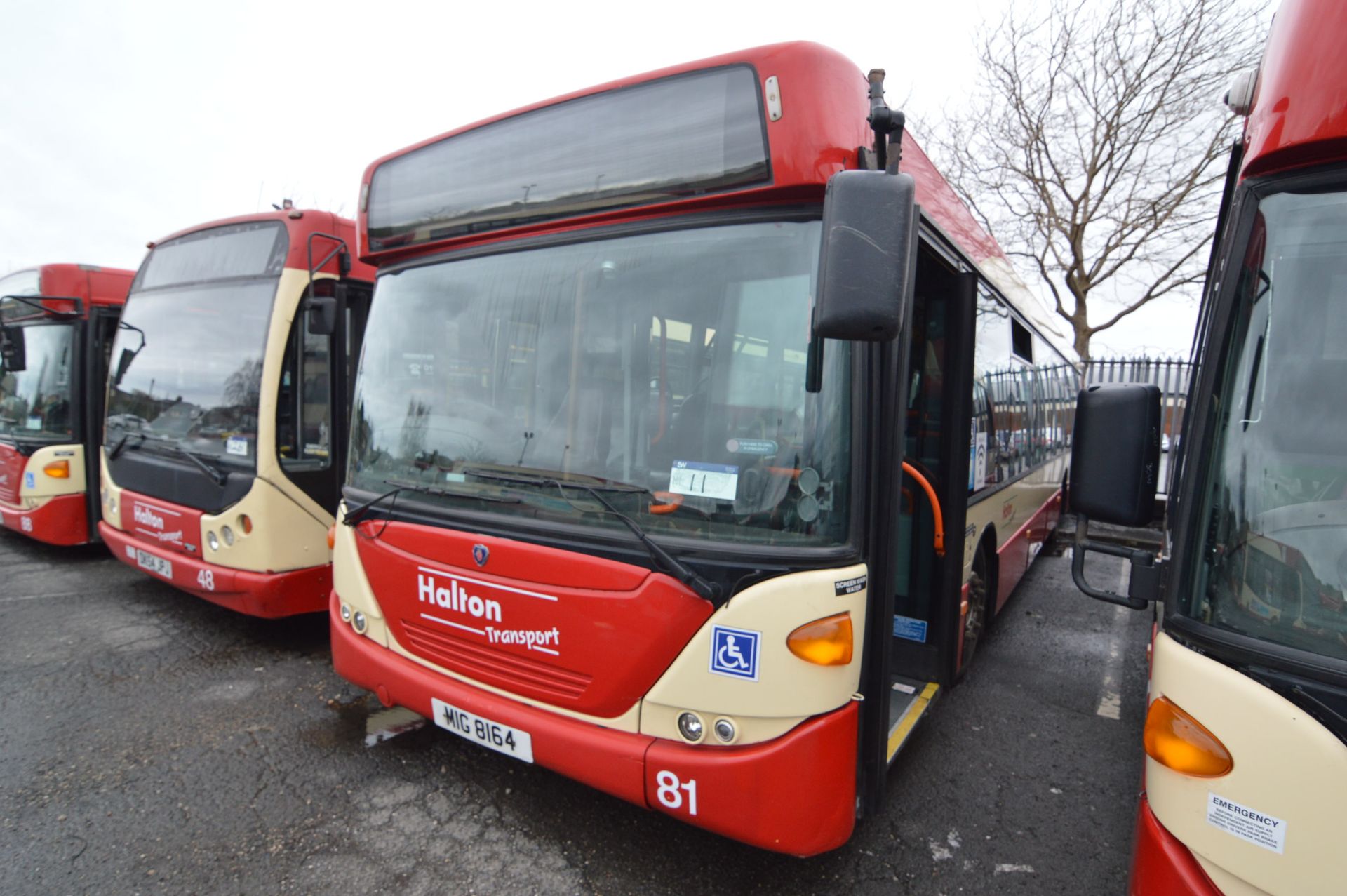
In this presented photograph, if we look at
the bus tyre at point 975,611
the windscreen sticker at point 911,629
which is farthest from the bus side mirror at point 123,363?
the bus tyre at point 975,611

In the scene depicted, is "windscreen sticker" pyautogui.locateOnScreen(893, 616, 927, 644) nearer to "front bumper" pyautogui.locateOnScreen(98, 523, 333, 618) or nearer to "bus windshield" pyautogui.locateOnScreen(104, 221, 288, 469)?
"front bumper" pyautogui.locateOnScreen(98, 523, 333, 618)

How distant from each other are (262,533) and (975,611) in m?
4.39

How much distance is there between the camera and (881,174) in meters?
1.97

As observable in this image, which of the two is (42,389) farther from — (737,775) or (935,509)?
(935,509)

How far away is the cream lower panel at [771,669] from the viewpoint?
7.37ft

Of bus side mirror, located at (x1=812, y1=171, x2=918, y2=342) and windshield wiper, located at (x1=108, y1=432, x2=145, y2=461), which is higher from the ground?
bus side mirror, located at (x1=812, y1=171, x2=918, y2=342)

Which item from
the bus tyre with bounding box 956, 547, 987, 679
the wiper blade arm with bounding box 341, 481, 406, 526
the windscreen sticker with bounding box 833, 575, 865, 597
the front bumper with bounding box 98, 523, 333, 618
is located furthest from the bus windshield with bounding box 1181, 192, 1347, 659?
the front bumper with bounding box 98, 523, 333, 618

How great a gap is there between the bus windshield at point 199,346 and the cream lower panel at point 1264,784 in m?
4.78

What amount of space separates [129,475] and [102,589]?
5.18ft

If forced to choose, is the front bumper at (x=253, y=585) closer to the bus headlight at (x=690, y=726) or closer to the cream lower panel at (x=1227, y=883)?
the bus headlight at (x=690, y=726)

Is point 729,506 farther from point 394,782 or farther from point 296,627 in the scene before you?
Result: point 296,627

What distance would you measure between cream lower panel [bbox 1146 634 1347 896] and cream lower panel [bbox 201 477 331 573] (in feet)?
15.1

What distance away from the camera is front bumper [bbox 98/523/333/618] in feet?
14.8

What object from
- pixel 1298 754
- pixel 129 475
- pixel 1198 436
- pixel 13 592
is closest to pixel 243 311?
pixel 129 475
